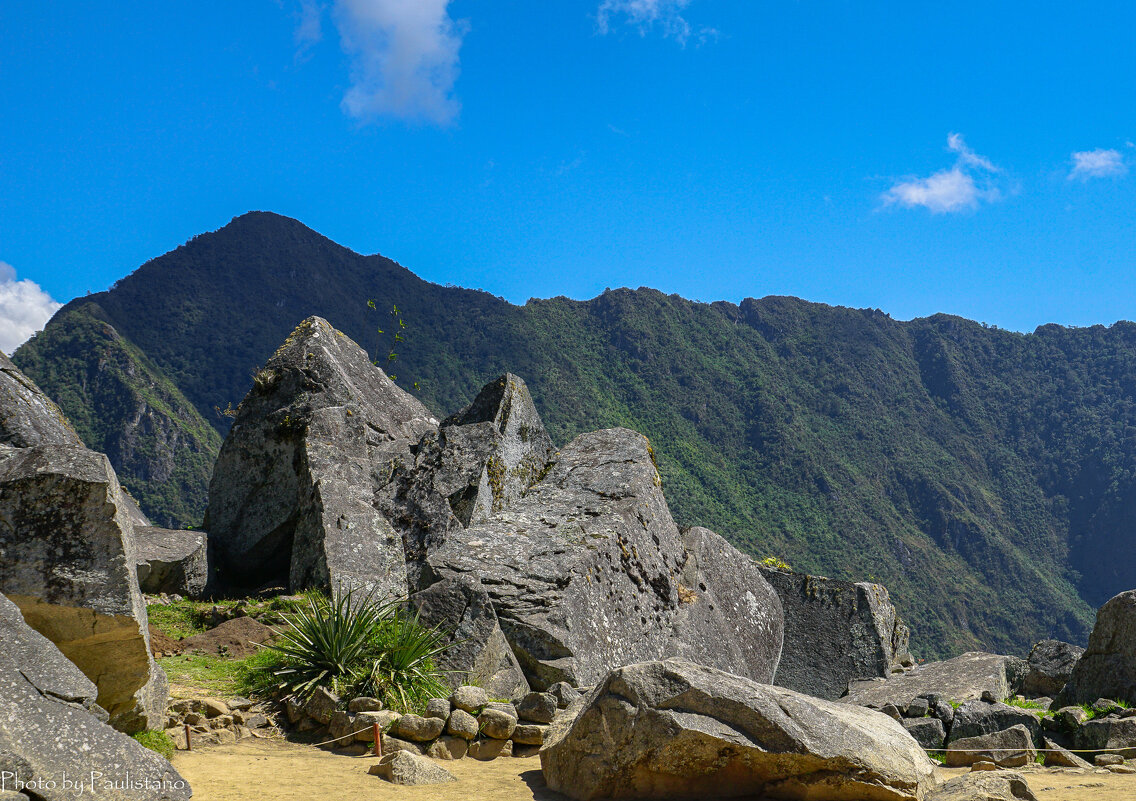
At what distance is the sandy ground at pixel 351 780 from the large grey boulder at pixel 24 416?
3.07 m

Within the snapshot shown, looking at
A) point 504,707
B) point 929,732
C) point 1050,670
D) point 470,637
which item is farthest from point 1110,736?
point 470,637

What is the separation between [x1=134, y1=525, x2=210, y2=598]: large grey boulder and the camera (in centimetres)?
1140

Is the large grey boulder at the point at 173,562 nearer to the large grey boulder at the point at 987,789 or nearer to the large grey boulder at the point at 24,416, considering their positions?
the large grey boulder at the point at 24,416

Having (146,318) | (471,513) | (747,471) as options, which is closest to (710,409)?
(747,471)

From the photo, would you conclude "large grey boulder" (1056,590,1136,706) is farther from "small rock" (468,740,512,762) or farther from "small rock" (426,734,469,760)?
"small rock" (426,734,469,760)

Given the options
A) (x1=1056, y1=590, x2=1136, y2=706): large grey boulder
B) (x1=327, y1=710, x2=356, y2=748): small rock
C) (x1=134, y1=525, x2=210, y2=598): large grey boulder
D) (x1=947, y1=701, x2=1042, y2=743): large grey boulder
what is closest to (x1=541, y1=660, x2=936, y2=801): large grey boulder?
(x1=327, y1=710, x2=356, y2=748): small rock

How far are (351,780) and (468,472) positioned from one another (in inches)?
240

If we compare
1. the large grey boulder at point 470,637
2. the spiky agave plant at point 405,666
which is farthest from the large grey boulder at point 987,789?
the spiky agave plant at point 405,666

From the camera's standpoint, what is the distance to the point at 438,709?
699 centimetres

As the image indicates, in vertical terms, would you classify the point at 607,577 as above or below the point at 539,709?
above

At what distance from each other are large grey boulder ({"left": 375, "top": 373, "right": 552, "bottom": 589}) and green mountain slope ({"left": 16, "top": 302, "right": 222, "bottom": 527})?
29693 millimetres

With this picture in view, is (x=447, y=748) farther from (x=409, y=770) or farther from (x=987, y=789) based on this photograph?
(x=987, y=789)

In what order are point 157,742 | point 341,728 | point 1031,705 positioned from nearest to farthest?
point 157,742 < point 341,728 < point 1031,705

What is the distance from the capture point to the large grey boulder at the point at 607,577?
8.87 meters
